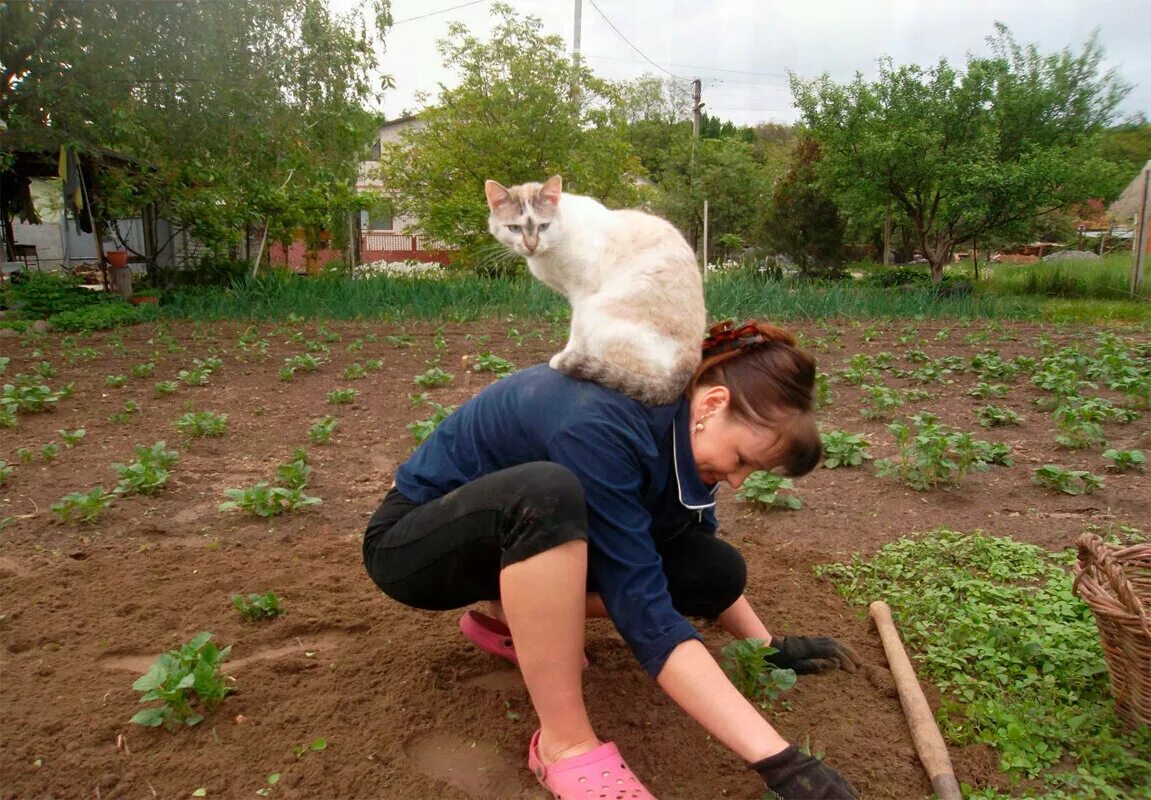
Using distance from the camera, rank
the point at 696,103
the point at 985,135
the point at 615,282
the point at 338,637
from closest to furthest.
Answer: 1. the point at 338,637
2. the point at 615,282
3. the point at 985,135
4. the point at 696,103

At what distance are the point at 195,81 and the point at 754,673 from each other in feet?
27.3

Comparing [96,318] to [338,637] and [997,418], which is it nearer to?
[338,637]

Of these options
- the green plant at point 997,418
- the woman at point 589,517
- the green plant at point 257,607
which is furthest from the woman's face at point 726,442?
the green plant at point 997,418

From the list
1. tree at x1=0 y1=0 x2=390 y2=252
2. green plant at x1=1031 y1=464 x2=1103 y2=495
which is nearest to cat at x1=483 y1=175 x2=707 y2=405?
green plant at x1=1031 y1=464 x2=1103 y2=495

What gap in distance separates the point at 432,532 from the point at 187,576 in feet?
4.41

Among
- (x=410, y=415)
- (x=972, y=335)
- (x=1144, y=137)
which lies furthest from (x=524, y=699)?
(x=1144, y=137)

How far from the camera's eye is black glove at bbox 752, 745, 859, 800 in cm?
142

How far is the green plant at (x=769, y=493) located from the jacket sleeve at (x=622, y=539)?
1.73m

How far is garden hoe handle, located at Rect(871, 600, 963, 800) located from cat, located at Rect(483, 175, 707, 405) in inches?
37.9

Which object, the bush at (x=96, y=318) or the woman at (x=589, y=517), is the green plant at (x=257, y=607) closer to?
the woman at (x=589, y=517)

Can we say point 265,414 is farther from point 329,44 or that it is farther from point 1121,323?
point 1121,323

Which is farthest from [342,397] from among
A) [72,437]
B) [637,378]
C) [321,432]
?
[637,378]

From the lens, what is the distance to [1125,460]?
3.40m

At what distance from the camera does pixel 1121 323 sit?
9562 mm
